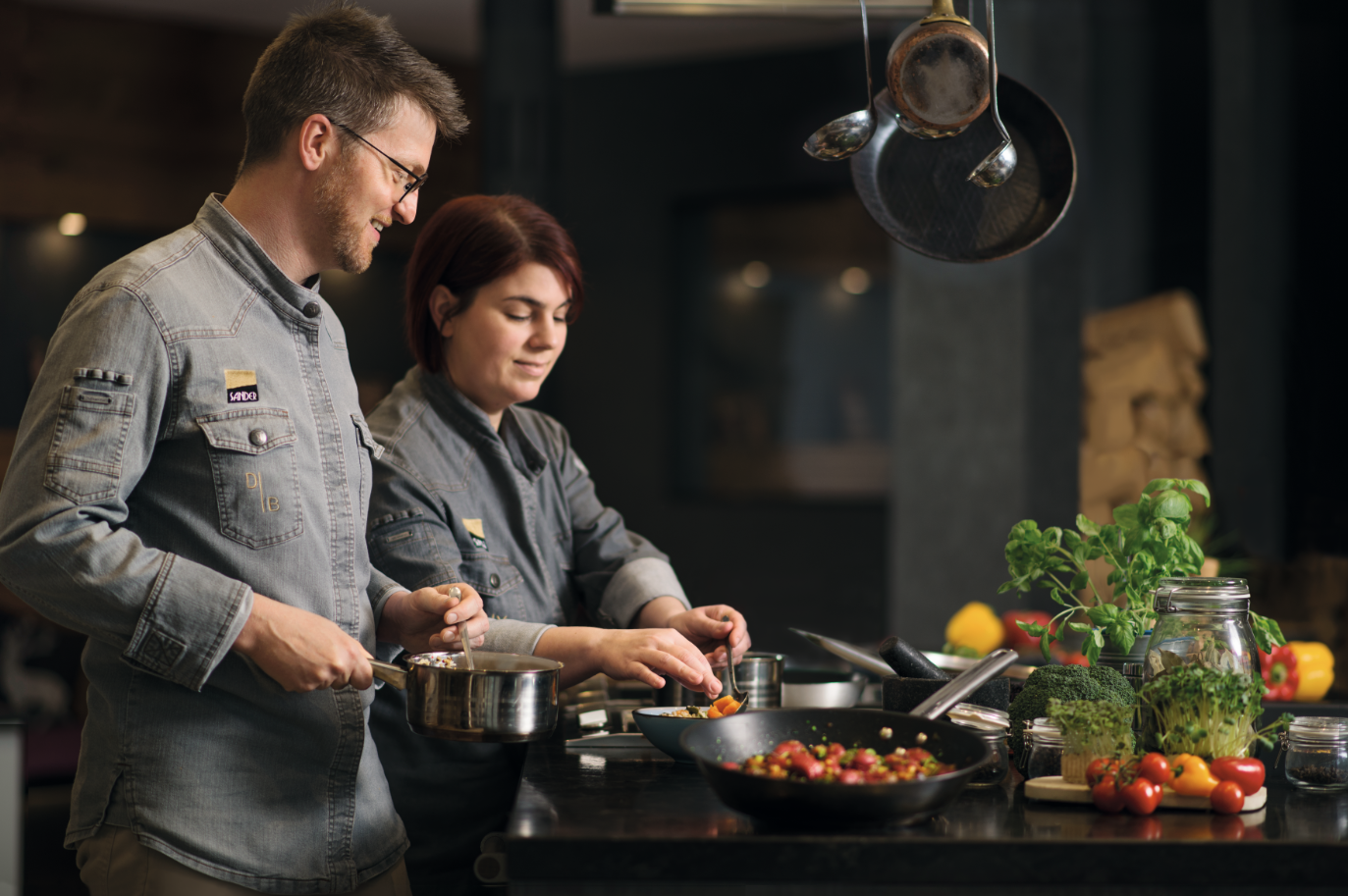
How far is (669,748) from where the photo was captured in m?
1.57

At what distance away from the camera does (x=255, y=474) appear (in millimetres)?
1440

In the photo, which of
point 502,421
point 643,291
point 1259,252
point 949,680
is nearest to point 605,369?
point 643,291

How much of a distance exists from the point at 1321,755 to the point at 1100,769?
31 cm

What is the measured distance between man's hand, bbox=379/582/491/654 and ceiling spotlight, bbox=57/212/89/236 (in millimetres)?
4062

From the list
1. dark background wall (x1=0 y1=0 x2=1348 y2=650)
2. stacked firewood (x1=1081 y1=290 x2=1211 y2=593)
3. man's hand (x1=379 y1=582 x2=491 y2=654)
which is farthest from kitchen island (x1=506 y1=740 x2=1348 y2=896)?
stacked firewood (x1=1081 y1=290 x2=1211 y2=593)

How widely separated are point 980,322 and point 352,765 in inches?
124

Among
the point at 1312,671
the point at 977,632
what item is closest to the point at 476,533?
the point at 977,632

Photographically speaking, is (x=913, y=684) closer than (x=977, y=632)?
Yes

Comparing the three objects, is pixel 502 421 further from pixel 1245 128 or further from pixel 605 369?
pixel 605 369

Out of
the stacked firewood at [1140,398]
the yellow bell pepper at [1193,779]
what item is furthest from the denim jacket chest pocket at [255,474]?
the stacked firewood at [1140,398]

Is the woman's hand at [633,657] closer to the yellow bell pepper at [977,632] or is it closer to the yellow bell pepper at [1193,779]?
the yellow bell pepper at [1193,779]

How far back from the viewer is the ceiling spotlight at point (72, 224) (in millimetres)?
4973

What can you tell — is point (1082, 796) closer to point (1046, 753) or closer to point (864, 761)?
point (1046, 753)

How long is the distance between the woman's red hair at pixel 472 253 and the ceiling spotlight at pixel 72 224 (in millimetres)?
3605
